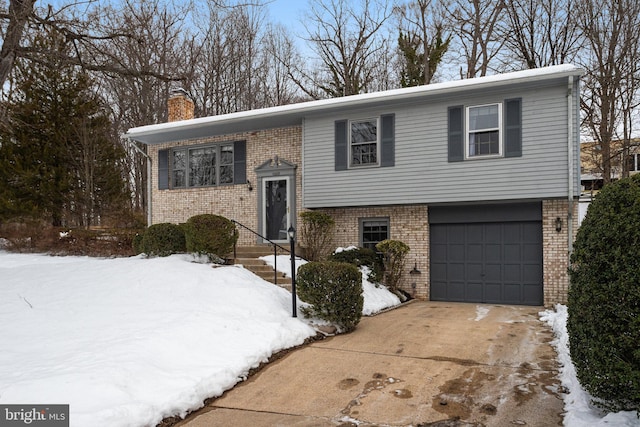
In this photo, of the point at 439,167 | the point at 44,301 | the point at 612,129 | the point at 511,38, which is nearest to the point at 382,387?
the point at 44,301

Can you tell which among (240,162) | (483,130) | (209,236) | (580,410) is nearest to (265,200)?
(240,162)

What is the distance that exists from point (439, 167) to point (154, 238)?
7.05m

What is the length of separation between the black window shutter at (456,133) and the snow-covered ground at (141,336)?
391 centimetres

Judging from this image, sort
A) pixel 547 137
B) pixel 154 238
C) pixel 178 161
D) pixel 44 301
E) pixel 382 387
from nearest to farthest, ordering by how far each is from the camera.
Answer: pixel 382 387
pixel 44 301
pixel 547 137
pixel 154 238
pixel 178 161

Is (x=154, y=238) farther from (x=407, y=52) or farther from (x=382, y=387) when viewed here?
(x=407, y=52)

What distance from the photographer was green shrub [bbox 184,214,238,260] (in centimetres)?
982

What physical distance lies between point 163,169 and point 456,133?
9600 millimetres

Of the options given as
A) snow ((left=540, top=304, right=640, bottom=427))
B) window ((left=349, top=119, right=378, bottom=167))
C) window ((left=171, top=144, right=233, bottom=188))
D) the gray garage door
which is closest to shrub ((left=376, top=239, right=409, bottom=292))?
the gray garage door

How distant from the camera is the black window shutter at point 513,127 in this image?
397 inches

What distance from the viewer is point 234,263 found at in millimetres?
10523

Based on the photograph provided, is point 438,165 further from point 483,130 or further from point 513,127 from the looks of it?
point 513,127

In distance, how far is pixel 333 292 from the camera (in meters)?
7.30

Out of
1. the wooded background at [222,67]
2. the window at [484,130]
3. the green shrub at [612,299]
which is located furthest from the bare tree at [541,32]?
the green shrub at [612,299]

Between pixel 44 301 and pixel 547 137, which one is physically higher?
pixel 547 137
